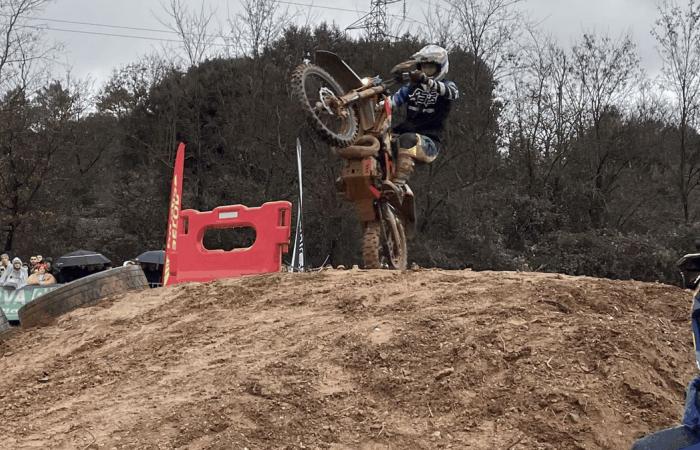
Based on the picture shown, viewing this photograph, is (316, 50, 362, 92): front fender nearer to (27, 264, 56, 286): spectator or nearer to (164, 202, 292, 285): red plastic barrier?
(164, 202, 292, 285): red plastic barrier

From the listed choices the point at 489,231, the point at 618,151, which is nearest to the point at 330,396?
the point at 489,231

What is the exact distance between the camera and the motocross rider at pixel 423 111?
8664 mm

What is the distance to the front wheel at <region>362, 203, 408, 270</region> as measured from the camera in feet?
26.8

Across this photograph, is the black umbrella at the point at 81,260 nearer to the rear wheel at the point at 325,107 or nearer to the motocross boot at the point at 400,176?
the rear wheel at the point at 325,107

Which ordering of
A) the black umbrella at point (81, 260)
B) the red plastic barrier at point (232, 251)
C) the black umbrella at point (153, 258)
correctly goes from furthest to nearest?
the black umbrella at point (153, 258), the black umbrella at point (81, 260), the red plastic barrier at point (232, 251)

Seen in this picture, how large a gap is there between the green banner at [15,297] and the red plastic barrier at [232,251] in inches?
88.4


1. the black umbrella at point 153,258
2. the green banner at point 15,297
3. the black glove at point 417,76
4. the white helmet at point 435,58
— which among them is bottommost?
the green banner at point 15,297

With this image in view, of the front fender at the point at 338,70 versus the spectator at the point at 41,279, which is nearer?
the front fender at the point at 338,70

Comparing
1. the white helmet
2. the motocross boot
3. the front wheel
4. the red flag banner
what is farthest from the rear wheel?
the red flag banner

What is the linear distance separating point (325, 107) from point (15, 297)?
5.67m

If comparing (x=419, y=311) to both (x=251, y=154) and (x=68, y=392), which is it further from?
(x=251, y=154)

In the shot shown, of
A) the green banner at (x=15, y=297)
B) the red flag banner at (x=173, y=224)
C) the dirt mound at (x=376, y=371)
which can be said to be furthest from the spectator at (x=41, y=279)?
the dirt mound at (x=376, y=371)

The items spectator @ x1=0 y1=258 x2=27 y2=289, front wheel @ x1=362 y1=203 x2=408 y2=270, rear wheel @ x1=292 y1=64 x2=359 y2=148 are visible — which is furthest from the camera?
spectator @ x1=0 y1=258 x2=27 y2=289

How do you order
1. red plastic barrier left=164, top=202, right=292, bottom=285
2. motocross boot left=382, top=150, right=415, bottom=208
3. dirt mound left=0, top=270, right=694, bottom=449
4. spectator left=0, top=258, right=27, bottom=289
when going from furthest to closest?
spectator left=0, top=258, right=27, bottom=289 < red plastic barrier left=164, top=202, right=292, bottom=285 < motocross boot left=382, top=150, right=415, bottom=208 < dirt mound left=0, top=270, right=694, bottom=449
